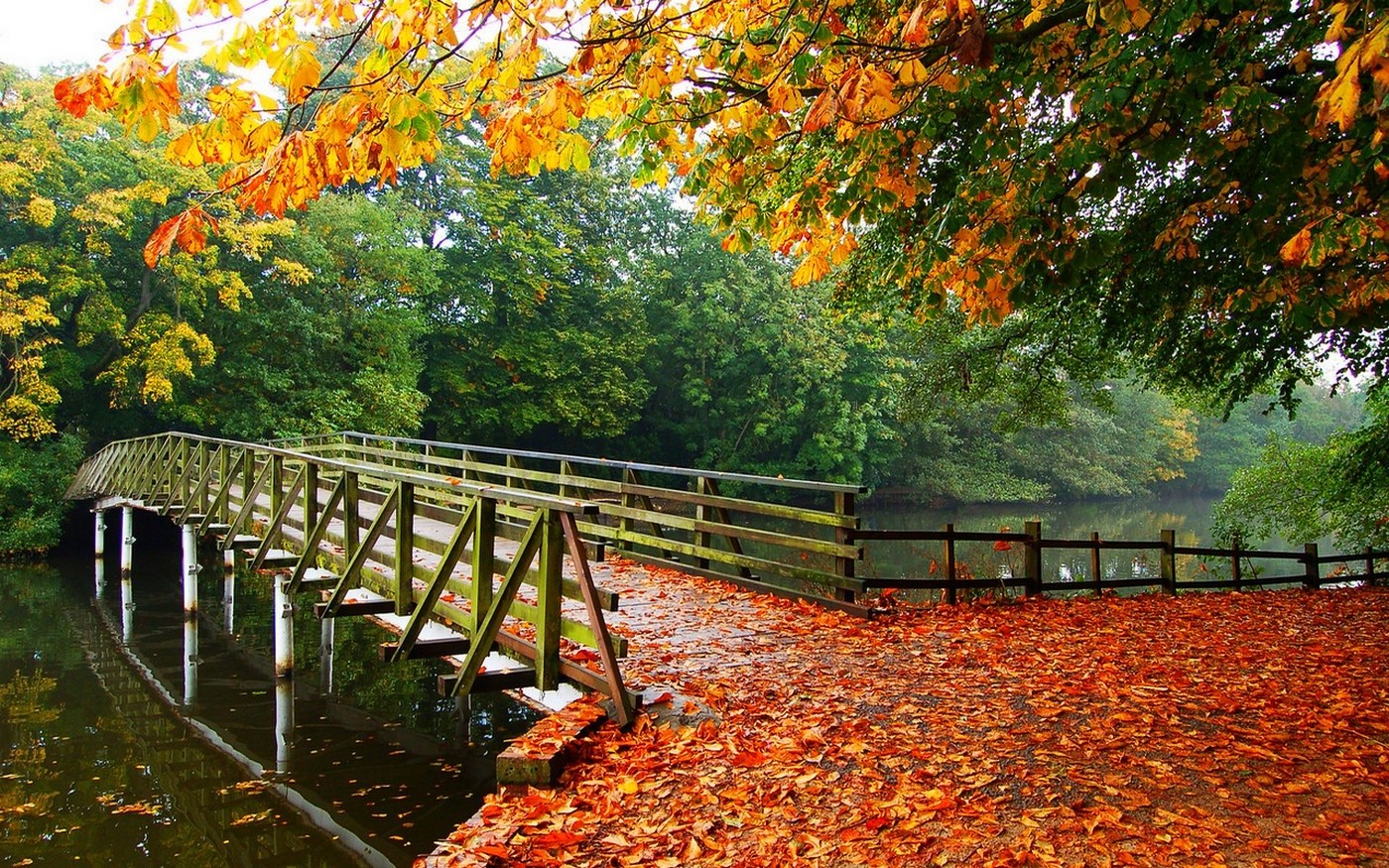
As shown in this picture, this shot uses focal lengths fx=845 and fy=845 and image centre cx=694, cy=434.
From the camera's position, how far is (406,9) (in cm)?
353

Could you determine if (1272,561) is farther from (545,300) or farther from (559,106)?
(559,106)

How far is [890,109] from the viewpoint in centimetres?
379

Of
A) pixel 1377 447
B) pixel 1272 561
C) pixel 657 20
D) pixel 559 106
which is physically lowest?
pixel 1272 561

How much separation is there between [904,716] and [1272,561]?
3014 centimetres

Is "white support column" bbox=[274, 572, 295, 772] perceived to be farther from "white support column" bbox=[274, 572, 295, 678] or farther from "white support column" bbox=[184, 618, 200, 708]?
"white support column" bbox=[184, 618, 200, 708]

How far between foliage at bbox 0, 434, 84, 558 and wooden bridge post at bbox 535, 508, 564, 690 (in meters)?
22.1

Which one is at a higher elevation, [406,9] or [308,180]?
[406,9]

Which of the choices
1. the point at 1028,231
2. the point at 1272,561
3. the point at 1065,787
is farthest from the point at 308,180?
the point at 1272,561

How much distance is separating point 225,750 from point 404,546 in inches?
148

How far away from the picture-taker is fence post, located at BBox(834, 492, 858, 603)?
26.2 ft

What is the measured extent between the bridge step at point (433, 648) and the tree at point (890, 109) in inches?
133

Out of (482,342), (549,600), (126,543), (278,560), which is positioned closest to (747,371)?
(482,342)

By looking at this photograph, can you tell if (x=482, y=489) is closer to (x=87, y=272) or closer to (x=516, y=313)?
(x=87, y=272)

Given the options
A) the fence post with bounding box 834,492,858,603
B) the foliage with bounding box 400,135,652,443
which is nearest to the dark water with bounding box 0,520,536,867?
the fence post with bounding box 834,492,858,603
